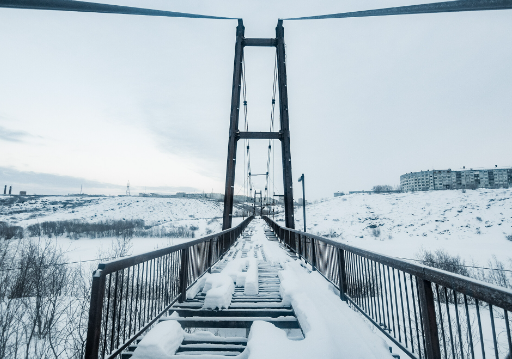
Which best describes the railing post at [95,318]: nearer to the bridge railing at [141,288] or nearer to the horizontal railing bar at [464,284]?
the bridge railing at [141,288]

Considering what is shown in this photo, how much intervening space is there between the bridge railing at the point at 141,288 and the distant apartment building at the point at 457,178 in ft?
391

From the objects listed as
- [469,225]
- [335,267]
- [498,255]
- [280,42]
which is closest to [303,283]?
[335,267]

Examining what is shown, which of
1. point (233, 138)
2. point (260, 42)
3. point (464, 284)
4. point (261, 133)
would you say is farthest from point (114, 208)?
point (464, 284)

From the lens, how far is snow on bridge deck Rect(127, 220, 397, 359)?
8.62 feet

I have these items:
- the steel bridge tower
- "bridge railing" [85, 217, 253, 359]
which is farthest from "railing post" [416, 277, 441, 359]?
the steel bridge tower

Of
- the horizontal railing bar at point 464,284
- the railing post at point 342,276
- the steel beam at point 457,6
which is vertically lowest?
the railing post at point 342,276

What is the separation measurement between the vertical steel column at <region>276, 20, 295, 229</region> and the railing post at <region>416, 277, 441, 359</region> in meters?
10.0

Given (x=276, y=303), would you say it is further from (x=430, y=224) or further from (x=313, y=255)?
(x=430, y=224)

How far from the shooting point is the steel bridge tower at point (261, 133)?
41.7 ft

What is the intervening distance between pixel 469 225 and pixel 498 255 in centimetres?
1797

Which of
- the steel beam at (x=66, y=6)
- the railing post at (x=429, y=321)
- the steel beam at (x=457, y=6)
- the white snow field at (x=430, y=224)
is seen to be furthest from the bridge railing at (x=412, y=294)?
the white snow field at (x=430, y=224)

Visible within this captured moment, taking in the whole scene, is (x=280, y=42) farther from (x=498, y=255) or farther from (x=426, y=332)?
(x=498, y=255)

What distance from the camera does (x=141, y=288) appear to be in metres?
2.82

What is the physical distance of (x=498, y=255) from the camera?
67.4 feet
